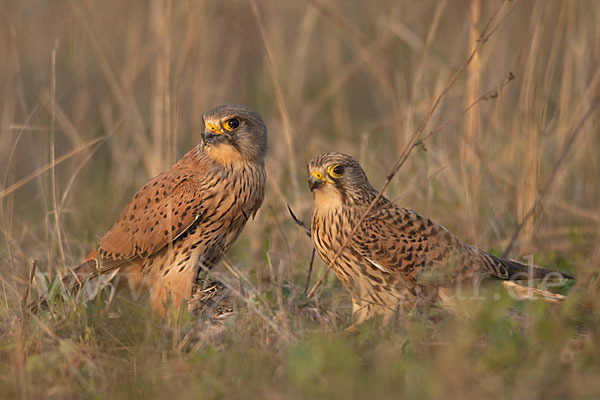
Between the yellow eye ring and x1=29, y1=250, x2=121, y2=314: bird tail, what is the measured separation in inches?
55.5

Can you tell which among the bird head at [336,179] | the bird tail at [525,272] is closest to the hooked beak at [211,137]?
the bird head at [336,179]

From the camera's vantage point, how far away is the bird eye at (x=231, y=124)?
190 inches

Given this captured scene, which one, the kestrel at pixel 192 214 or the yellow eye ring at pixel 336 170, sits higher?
the yellow eye ring at pixel 336 170

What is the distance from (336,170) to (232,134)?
705mm

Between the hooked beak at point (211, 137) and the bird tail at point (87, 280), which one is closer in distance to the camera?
the bird tail at point (87, 280)

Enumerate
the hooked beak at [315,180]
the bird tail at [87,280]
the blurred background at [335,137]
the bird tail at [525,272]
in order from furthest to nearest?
the blurred background at [335,137]
the hooked beak at [315,180]
the bird tail at [525,272]
the bird tail at [87,280]

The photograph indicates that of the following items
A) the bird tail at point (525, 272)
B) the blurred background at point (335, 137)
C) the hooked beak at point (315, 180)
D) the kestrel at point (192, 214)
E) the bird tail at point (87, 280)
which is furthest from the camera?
the blurred background at point (335, 137)

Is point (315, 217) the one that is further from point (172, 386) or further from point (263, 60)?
point (263, 60)

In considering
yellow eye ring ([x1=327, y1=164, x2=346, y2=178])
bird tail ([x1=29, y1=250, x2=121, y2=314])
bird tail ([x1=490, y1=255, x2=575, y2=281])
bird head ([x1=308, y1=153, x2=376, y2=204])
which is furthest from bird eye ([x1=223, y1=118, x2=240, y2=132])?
bird tail ([x1=490, y1=255, x2=575, y2=281])

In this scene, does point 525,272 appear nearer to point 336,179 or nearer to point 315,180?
point 336,179

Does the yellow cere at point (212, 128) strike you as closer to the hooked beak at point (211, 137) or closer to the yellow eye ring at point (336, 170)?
the hooked beak at point (211, 137)

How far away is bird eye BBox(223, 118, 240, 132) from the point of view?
4.82 metres

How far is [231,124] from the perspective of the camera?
191 inches

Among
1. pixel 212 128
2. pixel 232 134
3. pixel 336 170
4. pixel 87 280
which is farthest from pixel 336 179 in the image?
pixel 87 280
